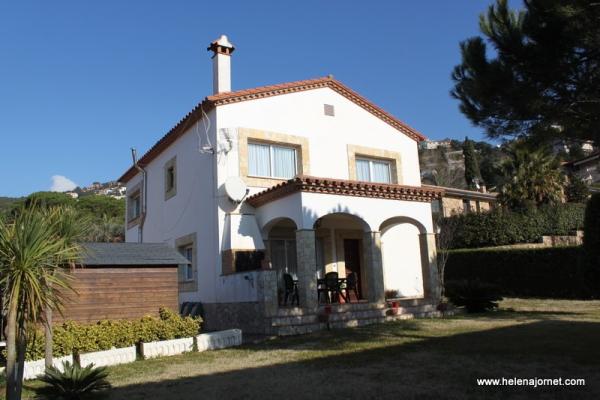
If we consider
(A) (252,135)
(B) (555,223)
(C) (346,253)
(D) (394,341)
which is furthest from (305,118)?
(B) (555,223)

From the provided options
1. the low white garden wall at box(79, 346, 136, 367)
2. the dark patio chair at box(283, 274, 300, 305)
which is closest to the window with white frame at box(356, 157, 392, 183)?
the dark patio chair at box(283, 274, 300, 305)

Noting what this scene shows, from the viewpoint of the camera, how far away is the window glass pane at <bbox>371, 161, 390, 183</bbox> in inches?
829

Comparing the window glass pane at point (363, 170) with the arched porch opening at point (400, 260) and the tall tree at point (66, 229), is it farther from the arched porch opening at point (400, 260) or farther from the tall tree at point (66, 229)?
the tall tree at point (66, 229)

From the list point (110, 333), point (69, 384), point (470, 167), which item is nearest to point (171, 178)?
point (110, 333)

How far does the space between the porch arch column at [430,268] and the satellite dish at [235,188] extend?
6738mm

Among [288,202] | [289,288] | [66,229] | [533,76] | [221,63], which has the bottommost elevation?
[289,288]

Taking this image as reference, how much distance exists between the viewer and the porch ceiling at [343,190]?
1516 centimetres

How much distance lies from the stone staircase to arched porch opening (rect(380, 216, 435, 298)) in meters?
3.39

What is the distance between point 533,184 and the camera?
108ft

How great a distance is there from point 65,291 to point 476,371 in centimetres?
939

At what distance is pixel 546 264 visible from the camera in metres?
24.2

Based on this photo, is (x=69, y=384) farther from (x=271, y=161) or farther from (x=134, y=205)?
(x=134, y=205)

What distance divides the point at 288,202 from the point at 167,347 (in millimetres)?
5792

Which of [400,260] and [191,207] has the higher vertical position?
[191,207]
